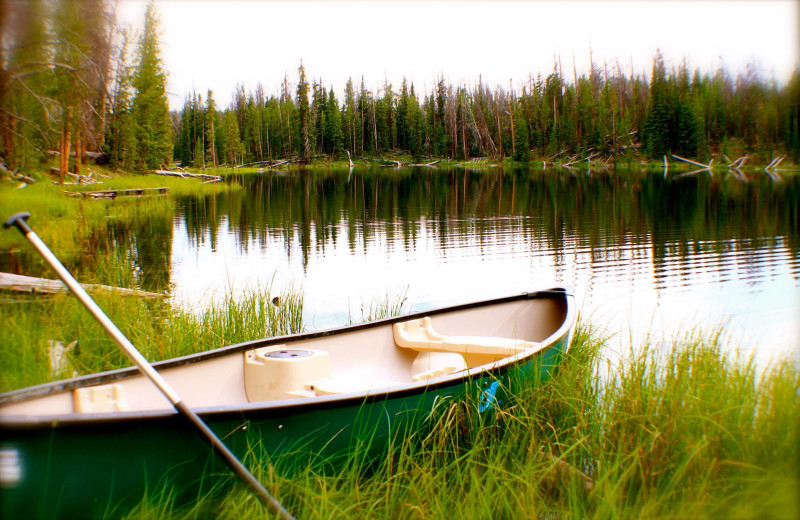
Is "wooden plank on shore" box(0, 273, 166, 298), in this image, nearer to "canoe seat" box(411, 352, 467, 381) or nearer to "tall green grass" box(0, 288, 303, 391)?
"tall green grass" box(0, 288, 303, 391)

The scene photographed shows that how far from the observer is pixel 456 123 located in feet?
265

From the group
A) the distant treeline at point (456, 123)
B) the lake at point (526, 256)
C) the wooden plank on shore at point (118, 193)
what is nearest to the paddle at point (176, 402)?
the lake at point (526, 256)

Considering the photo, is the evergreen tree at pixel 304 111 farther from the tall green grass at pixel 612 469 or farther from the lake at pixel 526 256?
the tall green grass at pixel 612 469

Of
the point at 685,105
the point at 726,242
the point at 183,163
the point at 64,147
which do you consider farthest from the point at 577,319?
the point at 183,163

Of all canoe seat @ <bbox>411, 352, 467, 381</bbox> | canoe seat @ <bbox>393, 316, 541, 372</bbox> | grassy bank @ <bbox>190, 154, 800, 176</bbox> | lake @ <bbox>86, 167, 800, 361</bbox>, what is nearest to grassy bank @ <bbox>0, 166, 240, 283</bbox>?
lake @ <bbox>86, 167, 800, 361</bbox>

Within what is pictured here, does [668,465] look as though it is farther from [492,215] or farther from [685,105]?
[685,105]

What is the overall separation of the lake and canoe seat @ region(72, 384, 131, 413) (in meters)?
3.36

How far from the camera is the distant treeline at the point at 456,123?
59919 mm

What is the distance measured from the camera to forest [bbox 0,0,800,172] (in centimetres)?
341

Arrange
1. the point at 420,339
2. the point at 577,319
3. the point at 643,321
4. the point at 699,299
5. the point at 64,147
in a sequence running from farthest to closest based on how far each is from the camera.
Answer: the point at 699,299, the point at 643,321, the point at 64,147, the point at 577,319, the point at 420,339

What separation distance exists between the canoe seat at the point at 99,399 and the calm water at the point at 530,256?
3139 mm

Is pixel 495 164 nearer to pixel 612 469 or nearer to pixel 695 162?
pixel 695 162

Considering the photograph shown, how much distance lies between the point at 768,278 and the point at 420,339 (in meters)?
7.76

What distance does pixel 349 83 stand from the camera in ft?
298
